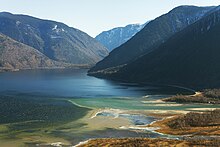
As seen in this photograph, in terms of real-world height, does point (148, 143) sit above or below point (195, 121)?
below

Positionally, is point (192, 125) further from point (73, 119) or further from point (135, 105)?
point (135, 105)

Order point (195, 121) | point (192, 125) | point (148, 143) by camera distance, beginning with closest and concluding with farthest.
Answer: point (148, 143) < point (192, 125) < point (195, 121)

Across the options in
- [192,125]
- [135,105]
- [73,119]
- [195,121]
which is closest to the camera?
[192,125]

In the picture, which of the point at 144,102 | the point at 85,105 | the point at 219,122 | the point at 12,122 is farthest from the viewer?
the point at 144,102

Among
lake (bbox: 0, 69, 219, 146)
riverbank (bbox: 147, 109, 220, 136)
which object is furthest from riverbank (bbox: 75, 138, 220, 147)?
riverbank (bbox: 147, 109, 220, 136)

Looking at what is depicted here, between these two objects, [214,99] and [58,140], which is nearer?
[58,140]

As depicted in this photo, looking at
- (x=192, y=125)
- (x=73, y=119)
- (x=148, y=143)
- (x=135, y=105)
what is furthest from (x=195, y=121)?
(x=135, y=105)

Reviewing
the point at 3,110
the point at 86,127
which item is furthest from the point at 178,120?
the point at 3,110

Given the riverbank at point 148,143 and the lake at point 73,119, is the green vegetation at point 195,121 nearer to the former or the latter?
the lake at point 73,119

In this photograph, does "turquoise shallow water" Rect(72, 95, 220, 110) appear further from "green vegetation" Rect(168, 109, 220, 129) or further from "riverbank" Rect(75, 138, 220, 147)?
"riverbank" Rect(75, 138, 220, 147)

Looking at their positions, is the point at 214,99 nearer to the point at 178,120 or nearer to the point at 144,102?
the point at 144,102

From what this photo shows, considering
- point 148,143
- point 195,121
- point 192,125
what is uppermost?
point 195,121
